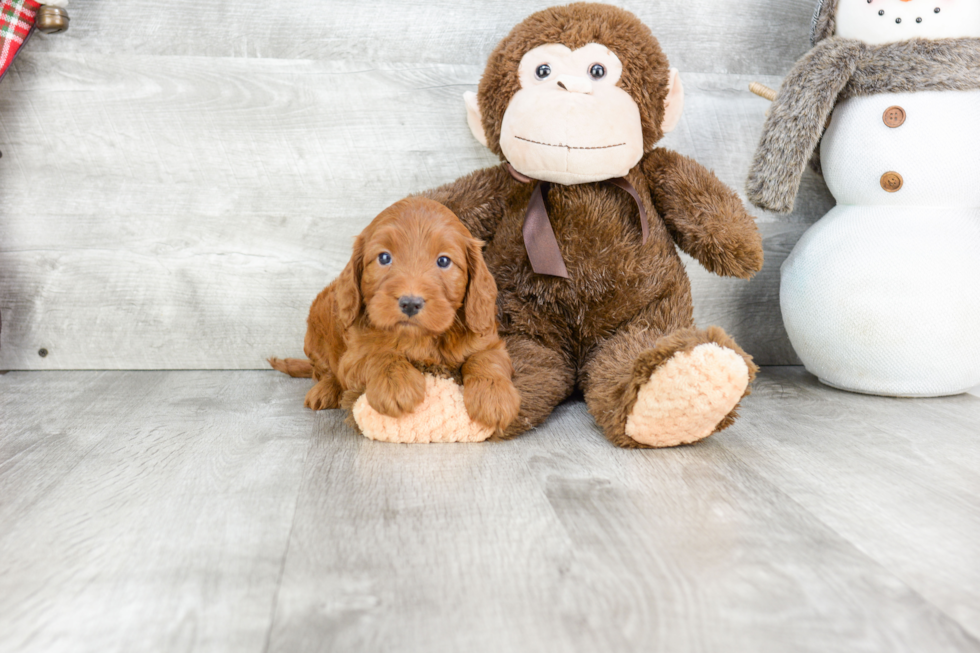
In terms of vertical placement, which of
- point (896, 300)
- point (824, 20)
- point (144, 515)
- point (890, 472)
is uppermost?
point (824, 20)

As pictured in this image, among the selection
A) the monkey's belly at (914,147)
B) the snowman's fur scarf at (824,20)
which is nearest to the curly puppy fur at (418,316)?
the monkey's belly at (914,147)

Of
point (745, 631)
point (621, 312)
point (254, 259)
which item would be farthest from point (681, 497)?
point (254, 259)

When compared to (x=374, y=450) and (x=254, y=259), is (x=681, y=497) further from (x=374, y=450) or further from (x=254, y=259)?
(x=254, y=259)

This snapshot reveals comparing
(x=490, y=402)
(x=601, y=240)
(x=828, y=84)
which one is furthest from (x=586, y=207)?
(x=828, y=84)

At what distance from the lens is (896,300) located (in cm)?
134

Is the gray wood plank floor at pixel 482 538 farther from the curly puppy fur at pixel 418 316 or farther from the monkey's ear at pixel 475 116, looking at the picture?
the monkey's ear at pixel 475 116

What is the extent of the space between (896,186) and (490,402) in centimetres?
92

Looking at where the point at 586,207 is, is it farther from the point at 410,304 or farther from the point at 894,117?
the point at 894,117

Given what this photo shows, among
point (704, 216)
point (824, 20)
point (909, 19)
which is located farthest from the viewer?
point (824, 20)

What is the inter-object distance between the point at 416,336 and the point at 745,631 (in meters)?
0.62

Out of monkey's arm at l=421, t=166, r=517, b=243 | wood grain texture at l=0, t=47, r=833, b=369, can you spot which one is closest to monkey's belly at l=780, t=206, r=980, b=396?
wood grain texture at l=0, t=47, r=833, b=369

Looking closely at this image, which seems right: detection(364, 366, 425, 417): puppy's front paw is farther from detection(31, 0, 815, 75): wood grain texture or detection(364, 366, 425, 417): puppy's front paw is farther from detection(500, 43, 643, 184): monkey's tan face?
detection(31, 0, 815, 75): wood grain texture

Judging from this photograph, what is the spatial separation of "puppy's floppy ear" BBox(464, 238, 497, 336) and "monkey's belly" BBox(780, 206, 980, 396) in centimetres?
71

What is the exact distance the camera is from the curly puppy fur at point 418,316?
103 cm
